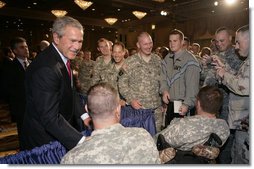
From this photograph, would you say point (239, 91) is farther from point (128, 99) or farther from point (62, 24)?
point (128, 99)

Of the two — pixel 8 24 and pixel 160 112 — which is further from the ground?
pixel 8 24

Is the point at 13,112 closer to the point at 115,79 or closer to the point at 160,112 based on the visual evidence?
the point at 115,79

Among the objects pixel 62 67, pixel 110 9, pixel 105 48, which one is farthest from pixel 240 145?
pixel 110 9

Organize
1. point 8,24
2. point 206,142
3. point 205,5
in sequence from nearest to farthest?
point 206,142, point 205,5, point 8,24

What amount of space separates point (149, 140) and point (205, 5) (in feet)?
17.9

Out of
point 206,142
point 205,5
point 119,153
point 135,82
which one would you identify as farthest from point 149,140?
point 205,5

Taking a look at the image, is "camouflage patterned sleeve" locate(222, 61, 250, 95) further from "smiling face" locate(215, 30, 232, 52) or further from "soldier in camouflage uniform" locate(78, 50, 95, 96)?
"soldier in camouflage uniform" locate(78, 50, 95, 96)

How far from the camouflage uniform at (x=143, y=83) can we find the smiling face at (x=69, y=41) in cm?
124

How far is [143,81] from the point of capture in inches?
103

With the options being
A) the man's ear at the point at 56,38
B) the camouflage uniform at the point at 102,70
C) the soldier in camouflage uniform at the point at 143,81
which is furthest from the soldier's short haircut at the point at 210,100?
the camouflage uniform at the point at 102,70

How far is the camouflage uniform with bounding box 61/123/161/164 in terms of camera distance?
3.18ft

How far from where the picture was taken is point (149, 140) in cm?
102

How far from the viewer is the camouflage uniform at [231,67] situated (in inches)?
86.4

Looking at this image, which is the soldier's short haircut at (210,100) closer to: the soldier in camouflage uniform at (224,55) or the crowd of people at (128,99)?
the crowd of people at (128,99)
